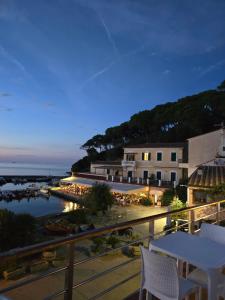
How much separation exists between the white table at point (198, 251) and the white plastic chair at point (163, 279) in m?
0.21

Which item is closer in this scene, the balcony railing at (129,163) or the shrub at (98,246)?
the shrub at (98,246)

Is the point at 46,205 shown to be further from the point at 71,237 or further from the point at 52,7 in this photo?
the point at 71,237

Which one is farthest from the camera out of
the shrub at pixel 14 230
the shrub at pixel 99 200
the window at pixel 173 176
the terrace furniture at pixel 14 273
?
the window at pixel 173 176

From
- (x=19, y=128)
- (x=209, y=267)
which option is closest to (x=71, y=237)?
(x=209, y=267)

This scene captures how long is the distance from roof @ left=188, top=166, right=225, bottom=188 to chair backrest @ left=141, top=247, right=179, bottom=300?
1565 centimetres

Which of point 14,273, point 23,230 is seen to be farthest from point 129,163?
point 14,273

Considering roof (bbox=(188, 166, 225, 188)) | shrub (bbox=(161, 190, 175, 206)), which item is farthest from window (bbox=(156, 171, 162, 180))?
roof (bbox=(188, 166, 225, 188))

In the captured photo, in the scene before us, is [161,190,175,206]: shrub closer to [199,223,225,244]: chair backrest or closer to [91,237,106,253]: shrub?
[91,237,106,253]: shrub

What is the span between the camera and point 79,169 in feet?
186

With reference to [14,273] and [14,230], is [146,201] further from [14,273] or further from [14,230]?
[14,273]

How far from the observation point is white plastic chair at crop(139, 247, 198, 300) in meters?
2.02

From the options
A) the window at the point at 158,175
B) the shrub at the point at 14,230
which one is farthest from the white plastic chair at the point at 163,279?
the window at the point at 158,175

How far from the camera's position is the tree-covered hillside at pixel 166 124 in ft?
108

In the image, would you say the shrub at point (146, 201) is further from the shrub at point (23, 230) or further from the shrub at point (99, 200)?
the shrub at point (23, 230)
